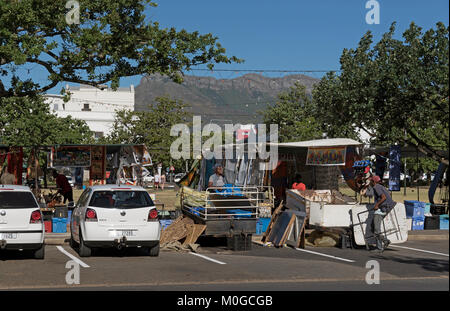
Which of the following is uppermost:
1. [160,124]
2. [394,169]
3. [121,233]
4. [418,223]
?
[160,124]

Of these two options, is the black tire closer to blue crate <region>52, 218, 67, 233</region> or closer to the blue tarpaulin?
blue crate <region>52, 218, 67, 233</region>

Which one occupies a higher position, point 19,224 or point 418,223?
point 19,224

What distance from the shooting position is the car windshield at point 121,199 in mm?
13273

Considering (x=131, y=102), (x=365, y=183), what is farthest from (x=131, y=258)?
(x=131, y=102)

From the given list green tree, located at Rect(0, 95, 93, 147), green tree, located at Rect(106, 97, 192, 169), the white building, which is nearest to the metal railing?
green tree, located at Rect(0, 95, 93, 147)

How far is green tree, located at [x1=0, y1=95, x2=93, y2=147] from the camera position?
177 feet

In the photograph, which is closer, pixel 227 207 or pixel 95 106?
pixel 227 207

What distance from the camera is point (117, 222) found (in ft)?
42.7

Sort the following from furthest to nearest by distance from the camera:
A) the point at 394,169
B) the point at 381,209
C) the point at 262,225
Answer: the point at 394,169
the point at 262,225
the point at 381,209

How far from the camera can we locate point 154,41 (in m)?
18.8

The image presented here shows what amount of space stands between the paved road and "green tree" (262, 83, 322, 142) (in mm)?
38300

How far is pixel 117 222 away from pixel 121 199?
2.03 feet
